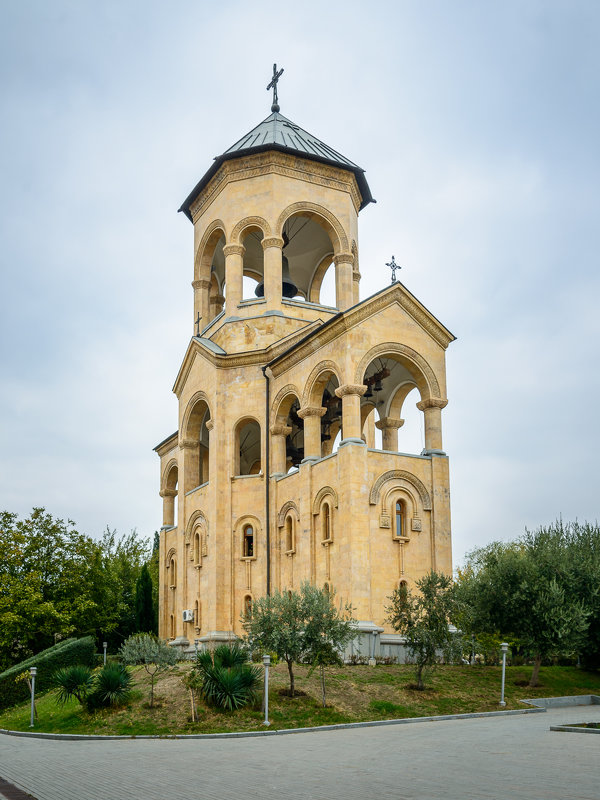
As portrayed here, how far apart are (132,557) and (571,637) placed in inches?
1448

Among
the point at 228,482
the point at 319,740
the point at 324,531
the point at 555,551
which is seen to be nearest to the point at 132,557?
the point at 228,482

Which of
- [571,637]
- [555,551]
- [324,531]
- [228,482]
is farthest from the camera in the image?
[228,482]

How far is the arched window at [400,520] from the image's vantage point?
2622 cm

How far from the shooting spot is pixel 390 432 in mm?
31797

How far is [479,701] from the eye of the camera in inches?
830

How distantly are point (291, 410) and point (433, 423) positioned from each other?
6.34 meters

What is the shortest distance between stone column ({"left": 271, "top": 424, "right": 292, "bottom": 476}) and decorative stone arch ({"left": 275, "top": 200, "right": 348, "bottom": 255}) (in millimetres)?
7966

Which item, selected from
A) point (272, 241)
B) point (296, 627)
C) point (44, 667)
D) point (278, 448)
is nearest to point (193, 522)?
point (278, 448)

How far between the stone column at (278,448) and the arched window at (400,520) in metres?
5.00

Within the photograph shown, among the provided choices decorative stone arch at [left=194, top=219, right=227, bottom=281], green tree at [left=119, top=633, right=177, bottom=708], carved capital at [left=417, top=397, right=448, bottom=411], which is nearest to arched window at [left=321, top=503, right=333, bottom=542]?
carved capital at [left=417, top=397, right=448, bottom=411]

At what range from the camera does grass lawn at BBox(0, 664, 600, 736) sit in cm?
1838

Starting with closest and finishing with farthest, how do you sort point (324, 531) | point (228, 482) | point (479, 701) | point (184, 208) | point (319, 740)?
point (319, 740) → point (479, 701) → point (324, 531) → point (228, 482) → point (184, 208)

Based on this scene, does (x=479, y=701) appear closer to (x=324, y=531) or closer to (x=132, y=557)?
(x=324, y=531)

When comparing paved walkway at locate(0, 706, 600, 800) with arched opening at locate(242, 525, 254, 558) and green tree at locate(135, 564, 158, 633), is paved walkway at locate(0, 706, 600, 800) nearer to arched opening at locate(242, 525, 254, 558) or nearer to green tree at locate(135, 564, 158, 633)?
arched opening at locate(242, 525, 254, 558)
